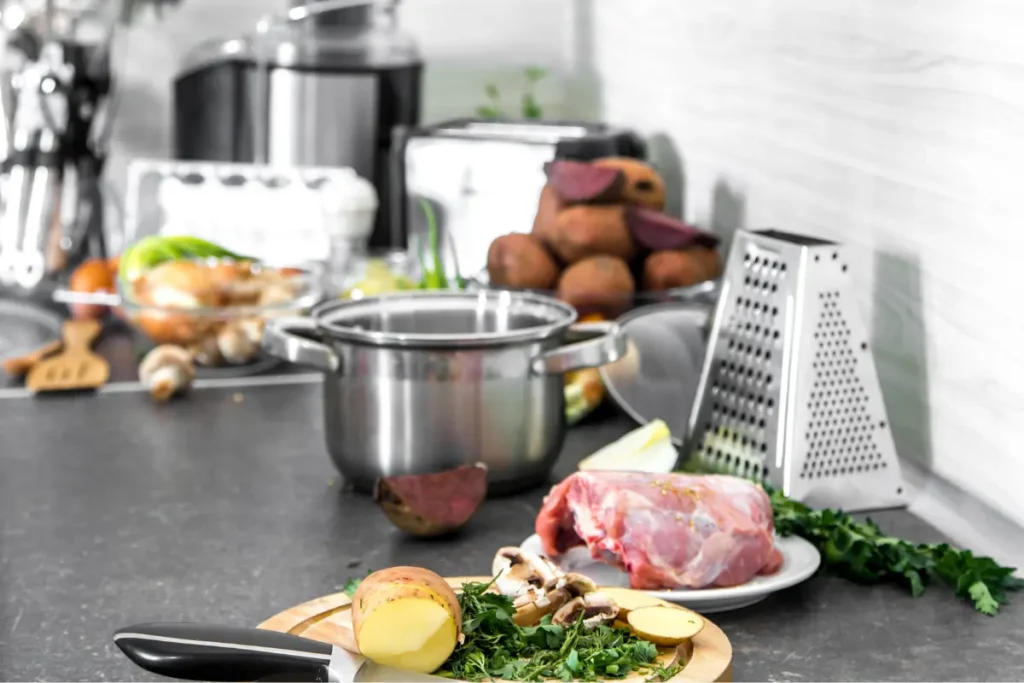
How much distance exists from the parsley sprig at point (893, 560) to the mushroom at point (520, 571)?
23 centimetres

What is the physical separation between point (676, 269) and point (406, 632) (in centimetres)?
78

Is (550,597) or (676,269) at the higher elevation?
(676,269)

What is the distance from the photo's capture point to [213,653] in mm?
684

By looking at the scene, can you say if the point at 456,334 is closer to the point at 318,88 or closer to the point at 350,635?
the point at 350,635

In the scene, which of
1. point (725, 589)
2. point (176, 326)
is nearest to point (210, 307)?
point (176, 326)

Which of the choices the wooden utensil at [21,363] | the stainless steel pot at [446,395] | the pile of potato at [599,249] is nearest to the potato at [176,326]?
the wooden utensil at [21,363]

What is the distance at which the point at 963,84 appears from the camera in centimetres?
104

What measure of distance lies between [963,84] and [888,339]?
9.3 inches

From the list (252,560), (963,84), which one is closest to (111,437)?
(252,560)

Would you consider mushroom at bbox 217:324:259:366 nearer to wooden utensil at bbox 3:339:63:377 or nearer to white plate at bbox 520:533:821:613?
wooden utensil at bbox 3:339:63:377

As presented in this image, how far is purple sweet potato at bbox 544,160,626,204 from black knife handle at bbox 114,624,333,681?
811 millimetres

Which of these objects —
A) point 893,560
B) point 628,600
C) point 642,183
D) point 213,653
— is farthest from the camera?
point 642,183

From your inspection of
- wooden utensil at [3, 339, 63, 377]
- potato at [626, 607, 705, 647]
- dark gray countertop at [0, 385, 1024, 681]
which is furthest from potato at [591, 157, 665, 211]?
potato at [626, 607, 705, 647]

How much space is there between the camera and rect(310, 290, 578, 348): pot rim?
1.06 m
